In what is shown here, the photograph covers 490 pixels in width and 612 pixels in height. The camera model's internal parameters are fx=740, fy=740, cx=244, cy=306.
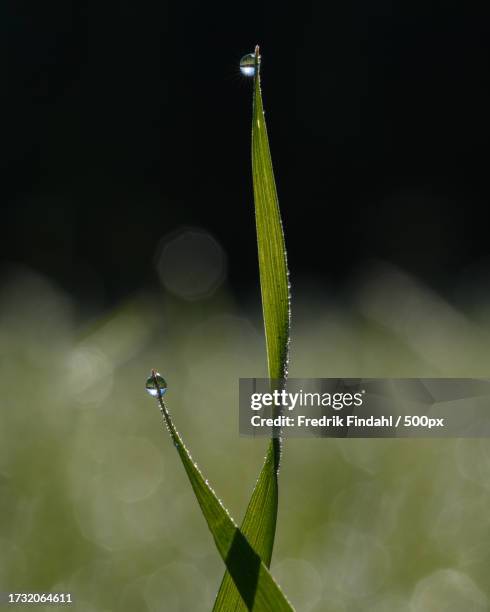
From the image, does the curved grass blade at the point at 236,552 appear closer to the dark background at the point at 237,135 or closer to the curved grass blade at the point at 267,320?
the curved grass blade at the point at 267,320

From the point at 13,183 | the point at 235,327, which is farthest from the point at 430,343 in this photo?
the point at 13,183

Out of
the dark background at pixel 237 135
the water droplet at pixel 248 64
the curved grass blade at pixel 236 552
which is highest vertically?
the dark background at pixel 237 135

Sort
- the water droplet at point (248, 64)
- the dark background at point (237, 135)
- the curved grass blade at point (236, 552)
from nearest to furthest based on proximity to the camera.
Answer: the curved grass blade at point (236, 552)
the water droplet at point (248, 64)
the dark background at point (237, 135)

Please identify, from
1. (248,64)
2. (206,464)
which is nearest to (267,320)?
(248,64)

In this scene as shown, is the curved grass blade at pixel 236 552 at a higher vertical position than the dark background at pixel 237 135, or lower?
lower

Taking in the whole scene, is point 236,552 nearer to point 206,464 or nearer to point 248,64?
point 248,64

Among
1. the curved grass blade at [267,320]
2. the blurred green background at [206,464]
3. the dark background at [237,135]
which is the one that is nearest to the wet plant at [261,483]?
the curved grass blade at [267,320]

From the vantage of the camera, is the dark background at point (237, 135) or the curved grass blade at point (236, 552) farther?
the dark background at point (237, 135)
